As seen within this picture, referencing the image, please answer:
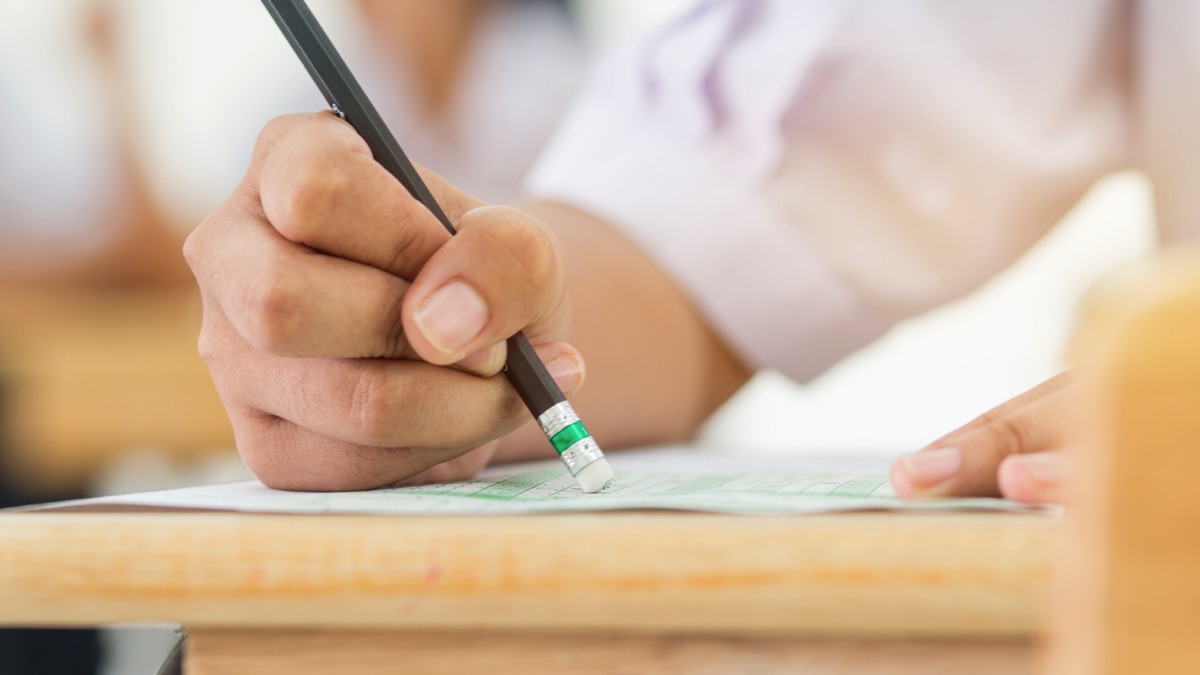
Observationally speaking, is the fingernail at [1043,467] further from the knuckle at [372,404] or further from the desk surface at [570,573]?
the knuckle at [372,404]

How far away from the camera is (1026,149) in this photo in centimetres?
63

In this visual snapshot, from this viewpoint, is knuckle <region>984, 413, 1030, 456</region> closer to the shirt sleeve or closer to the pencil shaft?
the pencil shaft

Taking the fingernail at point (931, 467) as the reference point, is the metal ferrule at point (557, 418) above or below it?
above

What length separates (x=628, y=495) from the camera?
25 cm

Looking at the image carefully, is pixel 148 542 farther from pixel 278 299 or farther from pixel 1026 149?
pixel 1026 149

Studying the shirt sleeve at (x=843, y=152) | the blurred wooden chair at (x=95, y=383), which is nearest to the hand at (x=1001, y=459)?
the shirt sleeve at (x=843, y=152)

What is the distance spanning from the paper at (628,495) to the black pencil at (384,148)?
0.04 ft

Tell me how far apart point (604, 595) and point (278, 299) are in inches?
4.7

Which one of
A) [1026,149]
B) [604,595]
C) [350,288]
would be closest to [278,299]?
[350,288]

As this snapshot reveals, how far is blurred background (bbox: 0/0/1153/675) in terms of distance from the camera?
0.99 meters

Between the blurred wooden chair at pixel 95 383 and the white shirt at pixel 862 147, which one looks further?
the blurred wooden chair at pixel 95 383

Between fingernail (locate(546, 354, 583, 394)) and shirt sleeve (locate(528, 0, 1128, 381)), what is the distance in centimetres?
33

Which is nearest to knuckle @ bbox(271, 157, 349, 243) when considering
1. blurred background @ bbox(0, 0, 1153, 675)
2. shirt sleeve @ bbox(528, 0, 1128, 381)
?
shirt sleeve @ bbox(528, 0, 1128, 381)

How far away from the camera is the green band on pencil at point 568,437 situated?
28 centimetres
